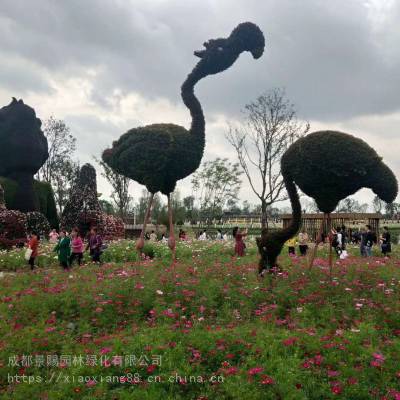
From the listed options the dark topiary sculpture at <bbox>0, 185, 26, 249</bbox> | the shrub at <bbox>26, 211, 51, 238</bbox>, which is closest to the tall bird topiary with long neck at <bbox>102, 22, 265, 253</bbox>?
the dark topiary sculpture at <bbox>0, 185, 26, 249</bbox>

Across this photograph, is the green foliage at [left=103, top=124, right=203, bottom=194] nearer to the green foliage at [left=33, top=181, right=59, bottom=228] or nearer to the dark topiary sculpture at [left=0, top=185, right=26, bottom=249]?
the dark topiary sculpture at [left=0, top=185, right=26, bottom=249]

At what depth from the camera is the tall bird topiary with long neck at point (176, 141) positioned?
9.33m

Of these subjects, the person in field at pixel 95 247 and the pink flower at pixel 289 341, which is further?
the person in field at pixel 95 247

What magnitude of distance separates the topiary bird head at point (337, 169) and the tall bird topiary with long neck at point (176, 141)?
9.51 ft

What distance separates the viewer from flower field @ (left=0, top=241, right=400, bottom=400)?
4.25 m

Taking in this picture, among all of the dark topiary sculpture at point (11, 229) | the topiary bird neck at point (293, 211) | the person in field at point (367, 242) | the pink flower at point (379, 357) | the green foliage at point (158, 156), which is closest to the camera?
the pink flower at point (379, 357)

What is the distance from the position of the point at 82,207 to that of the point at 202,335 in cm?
1467

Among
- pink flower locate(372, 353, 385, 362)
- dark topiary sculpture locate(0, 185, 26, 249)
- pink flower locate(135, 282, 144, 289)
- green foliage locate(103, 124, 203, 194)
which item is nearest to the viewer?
pink flower locate(372, 353, 385, 362)

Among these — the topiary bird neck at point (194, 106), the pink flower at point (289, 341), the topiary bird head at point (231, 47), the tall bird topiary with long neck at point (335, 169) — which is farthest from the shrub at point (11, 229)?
the pink flower at point (289, 341)

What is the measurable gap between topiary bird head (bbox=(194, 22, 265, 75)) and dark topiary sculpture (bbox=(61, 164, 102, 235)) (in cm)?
1055

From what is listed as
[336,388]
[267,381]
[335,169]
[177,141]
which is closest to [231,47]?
[177,141]

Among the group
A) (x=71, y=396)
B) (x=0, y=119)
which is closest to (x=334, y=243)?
(x=71, y=396)

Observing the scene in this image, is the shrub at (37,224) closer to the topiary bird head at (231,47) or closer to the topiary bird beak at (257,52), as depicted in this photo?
the topiary bird head at (231,47)

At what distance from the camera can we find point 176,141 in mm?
9461
